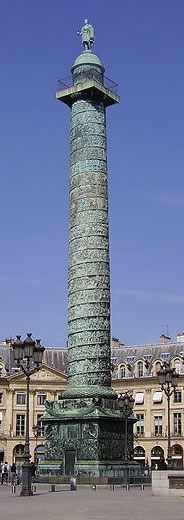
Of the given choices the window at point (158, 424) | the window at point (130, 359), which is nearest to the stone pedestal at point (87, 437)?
the window at point (158, 424)

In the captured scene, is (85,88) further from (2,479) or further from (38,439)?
(38,439)

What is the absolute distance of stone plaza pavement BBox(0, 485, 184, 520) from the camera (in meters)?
14.6

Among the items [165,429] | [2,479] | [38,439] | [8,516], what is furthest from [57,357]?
[8,516]

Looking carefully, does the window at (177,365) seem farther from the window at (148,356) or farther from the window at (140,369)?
the window at (148,356)

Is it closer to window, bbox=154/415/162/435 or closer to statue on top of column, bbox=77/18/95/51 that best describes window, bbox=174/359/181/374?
window, bbox=154/415/162/435

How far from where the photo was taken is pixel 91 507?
55.5 ft

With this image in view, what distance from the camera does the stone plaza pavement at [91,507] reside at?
14.6m

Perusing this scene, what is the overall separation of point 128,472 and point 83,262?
28.2 ft

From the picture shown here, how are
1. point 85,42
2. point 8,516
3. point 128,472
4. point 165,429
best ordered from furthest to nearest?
point 165,429
point 85,42
point 128,472
point 8,516

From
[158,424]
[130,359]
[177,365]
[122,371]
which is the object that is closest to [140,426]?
[158,424]

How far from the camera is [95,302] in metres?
31.7

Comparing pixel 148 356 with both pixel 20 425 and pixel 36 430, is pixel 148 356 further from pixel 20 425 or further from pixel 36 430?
pixel 20 425

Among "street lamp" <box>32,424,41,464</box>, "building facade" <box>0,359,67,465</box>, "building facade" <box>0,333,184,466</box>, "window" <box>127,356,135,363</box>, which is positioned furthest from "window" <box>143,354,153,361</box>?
"street lamp" <box>32,424,41,464</box>

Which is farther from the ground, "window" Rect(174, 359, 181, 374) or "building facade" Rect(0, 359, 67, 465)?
"window" Rect(174, 359, 181, 374)
